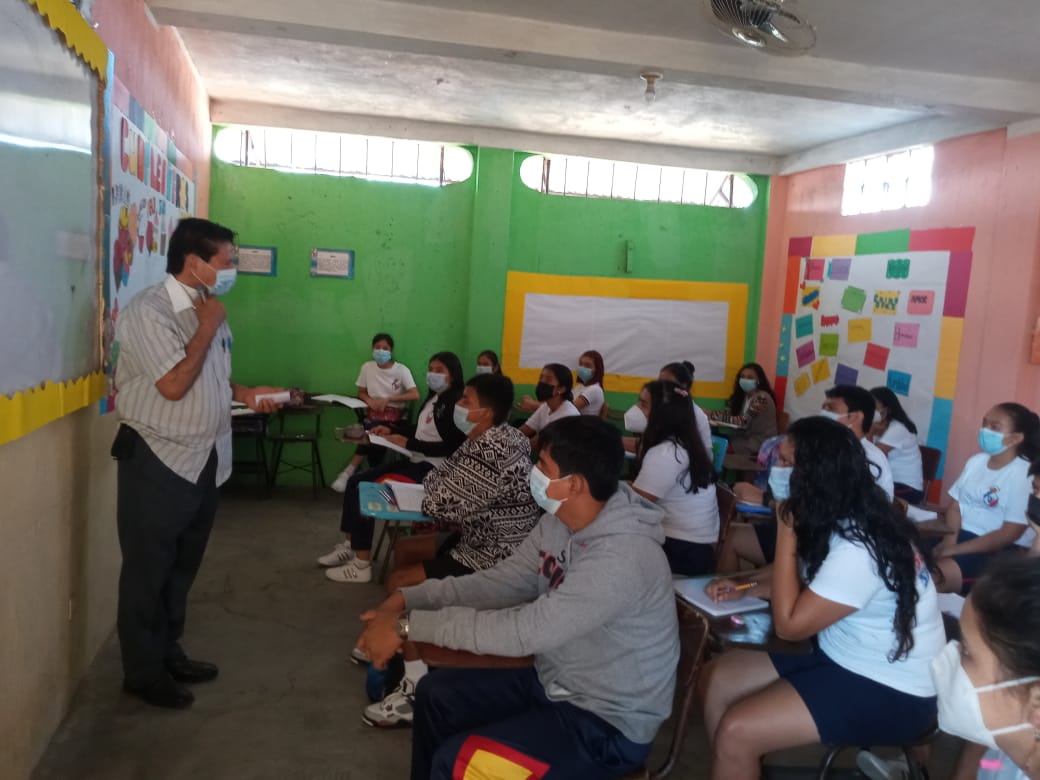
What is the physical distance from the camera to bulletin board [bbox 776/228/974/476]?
5.00 m

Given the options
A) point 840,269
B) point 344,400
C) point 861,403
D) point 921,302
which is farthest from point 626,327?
point 861,403

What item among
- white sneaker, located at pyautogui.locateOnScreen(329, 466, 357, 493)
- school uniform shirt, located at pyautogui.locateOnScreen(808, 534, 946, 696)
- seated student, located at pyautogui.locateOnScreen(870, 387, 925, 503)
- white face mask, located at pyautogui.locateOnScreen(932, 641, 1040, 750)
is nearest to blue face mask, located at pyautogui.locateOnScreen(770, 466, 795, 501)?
school uniform shirt, located at pyautogui.locateOnScreen(808, 534, 946, 696)

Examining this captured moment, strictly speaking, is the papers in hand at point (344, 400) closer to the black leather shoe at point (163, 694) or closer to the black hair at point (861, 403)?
the black leather shoe at point (163, 694)

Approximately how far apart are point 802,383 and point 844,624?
184 inches

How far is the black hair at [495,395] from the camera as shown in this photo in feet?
10.3

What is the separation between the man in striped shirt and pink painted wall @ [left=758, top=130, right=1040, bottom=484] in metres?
4.01

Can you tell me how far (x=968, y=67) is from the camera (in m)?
4.00

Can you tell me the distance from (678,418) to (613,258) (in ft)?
11.9

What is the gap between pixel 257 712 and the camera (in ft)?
9.27

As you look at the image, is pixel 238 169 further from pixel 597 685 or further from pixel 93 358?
pixel 597 685

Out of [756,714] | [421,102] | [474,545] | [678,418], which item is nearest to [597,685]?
[756,714]

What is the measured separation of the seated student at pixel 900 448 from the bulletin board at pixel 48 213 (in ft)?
12.8

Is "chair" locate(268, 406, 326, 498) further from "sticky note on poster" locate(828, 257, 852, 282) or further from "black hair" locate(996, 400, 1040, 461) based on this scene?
"black hair" locate(996, 400, 1040, 461)

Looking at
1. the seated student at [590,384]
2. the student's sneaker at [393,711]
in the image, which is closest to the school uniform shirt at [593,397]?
the seated student at [590,384]
